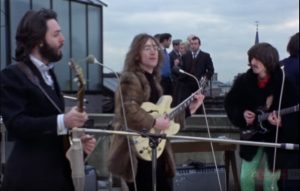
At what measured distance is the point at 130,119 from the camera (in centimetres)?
541

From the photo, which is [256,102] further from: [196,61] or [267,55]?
[196,61]

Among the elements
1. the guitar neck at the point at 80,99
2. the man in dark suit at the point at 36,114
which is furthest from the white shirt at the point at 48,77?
the guitar neck at the point at 80,99

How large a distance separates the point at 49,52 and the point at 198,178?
441 cm

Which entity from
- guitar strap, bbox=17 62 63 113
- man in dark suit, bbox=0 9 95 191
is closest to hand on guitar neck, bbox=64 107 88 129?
man in dark suit, bbox=0 9 95 191

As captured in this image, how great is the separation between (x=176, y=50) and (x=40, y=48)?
9.44 metres

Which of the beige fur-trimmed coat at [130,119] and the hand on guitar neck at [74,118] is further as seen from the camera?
the beige fur-trimmed coat at [130,119]

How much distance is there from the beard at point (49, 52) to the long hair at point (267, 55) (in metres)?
2.46

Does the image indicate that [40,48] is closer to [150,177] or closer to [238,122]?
[150,177]

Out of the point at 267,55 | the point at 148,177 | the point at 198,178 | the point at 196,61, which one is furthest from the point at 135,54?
the point at 196,61

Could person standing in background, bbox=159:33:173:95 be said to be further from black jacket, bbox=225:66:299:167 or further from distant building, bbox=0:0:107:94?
distant building, bbox=0:0:107:94

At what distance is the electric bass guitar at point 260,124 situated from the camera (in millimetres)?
5766

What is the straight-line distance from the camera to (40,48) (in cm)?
377

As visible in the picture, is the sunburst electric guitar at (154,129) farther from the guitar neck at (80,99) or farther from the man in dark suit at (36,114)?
the guitar neck at (80,99)

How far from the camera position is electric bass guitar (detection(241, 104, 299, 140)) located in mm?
5766
